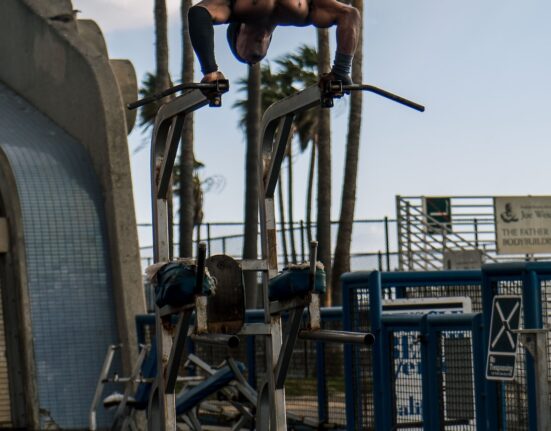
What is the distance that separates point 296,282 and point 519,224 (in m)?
23.8

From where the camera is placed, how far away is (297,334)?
22.8 feet

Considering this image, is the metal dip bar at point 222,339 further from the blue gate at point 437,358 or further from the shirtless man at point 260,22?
the blue gate at point 437,358

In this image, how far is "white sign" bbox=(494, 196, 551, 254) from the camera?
98.1 ft

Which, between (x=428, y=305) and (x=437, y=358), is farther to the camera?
(x=428, y=305)

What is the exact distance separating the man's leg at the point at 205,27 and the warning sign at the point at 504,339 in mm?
2763

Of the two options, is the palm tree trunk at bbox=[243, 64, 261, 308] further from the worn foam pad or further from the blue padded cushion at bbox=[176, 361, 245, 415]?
the worn foam pad

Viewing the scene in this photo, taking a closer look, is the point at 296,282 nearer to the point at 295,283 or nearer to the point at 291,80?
the point at 295,283

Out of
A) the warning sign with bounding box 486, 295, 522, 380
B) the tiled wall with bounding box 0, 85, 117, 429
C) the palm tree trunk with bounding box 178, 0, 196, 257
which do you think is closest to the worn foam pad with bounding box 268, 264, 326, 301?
the warning sign with bounding box 486, 295, 522, 380

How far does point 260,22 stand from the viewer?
23.0ft

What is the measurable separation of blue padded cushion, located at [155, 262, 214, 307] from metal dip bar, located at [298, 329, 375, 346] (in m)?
0.55

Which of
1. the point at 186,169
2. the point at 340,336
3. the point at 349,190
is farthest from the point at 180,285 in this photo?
the point at 349,190

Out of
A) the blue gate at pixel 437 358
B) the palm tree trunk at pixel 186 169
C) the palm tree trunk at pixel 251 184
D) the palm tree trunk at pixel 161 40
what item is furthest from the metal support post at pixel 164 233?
the palm tree trunk at pixel 161 40

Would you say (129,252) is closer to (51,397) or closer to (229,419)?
(51,397)

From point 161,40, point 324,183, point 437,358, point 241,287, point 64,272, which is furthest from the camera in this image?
point 161,40
